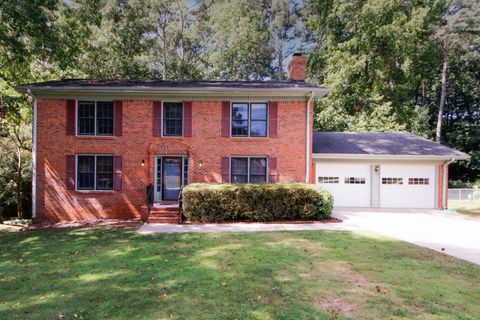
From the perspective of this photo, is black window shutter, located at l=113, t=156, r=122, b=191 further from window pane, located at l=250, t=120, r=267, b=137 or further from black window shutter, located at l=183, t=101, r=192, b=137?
window pane, located at l=250, t=120, r=267, b=137

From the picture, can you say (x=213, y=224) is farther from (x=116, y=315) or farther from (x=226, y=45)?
(x=226, y=45)

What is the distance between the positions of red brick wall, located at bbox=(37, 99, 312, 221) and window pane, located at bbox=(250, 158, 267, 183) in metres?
0.35

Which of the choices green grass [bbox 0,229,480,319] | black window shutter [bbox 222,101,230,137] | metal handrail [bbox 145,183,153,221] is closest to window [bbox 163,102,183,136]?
black window shutter [bbox 222,101,230,137]

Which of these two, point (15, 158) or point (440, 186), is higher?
point (15, 158)

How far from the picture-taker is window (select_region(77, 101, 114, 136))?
12977mm

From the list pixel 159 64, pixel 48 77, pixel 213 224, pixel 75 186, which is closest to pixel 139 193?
pixel 75 186

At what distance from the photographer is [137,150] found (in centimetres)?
1302

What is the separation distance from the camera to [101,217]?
1275 centimetres

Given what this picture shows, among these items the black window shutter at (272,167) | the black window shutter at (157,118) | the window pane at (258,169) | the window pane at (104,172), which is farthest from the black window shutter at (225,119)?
the window pane at (104,172)

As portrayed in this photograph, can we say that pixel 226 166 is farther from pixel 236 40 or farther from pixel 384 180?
pixel 236 40

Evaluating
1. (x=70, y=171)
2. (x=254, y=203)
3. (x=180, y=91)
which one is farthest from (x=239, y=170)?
(x=70, y=171)

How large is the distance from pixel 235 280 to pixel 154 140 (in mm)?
9034

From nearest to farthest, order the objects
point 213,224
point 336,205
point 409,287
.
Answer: point 409,287 → point 213,224 → point 336,205

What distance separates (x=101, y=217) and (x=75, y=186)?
173 centimetres
